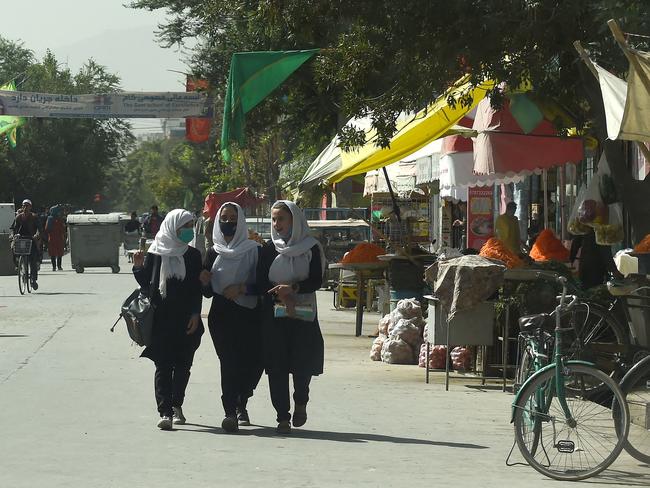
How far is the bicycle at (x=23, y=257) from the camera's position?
1095 inches

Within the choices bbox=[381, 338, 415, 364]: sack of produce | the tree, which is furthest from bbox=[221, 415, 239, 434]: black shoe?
the tree

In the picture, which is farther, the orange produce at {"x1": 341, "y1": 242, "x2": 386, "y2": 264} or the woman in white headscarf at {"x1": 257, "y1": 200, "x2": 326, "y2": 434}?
the orange produce at {"x1": 341, "y1": 242, "x2": 386, "y2": 264}

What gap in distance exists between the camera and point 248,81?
15883 mm

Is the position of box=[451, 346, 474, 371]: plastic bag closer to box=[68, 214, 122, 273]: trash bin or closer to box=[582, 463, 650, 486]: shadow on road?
box=[582, 463, 650, 486]: shadow on road

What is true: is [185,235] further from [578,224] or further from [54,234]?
[54,234]

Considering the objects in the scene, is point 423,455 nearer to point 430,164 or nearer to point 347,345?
point 347,345

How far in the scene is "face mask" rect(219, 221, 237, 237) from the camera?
34.2 ft

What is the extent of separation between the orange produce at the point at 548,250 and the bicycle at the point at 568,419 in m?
7.21

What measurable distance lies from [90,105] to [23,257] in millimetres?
20954

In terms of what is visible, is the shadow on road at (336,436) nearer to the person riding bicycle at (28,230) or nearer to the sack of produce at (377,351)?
the sack of produce at (377,351)

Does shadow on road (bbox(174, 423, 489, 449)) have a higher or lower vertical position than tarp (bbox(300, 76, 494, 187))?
lower

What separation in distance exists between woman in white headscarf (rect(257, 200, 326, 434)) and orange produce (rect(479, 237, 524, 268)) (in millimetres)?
3641

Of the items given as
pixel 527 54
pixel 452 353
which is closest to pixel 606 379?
pixel 527 54

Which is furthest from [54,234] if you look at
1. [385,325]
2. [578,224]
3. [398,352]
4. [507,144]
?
[507,144]
